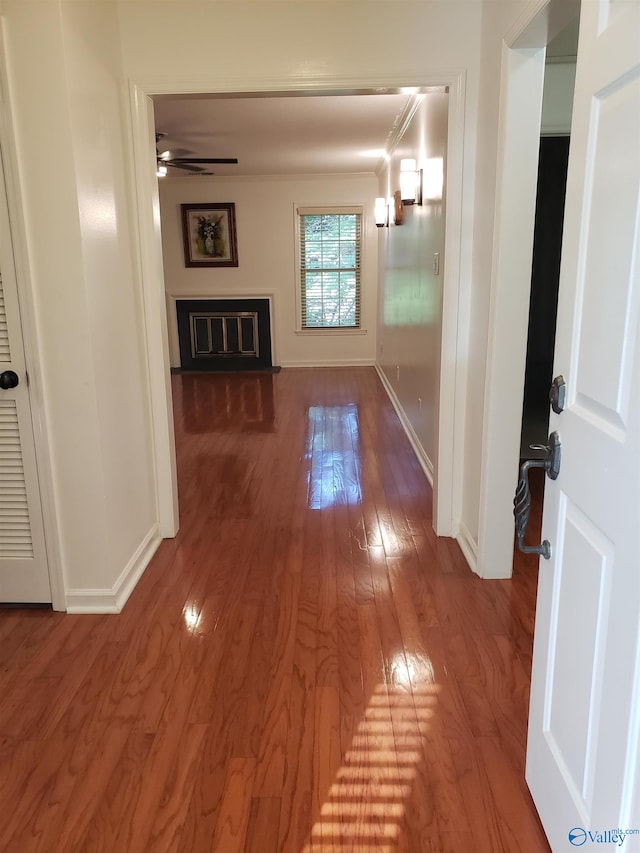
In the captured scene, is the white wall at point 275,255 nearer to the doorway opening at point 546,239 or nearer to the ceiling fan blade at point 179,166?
the ceiling fan blade at point 179,166

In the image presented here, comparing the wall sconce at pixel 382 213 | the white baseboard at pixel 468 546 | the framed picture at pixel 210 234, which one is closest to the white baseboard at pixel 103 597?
the white baseboard at pixel 468 546

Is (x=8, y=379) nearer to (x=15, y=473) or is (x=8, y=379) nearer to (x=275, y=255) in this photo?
(x=15, y=473)

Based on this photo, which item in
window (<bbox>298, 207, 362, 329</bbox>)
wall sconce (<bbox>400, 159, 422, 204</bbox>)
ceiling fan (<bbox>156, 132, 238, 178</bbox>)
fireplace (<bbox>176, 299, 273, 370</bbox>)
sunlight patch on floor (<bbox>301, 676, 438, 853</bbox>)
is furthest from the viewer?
fireplace (<bbox>176, 299, 273, 370</bbox>)

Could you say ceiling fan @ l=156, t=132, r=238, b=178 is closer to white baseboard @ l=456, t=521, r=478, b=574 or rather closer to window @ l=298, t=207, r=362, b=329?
window @ l=298, t=207, r=362, b=329

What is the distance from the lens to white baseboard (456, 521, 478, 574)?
111 inches

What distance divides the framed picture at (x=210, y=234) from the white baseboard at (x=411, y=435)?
282 cm

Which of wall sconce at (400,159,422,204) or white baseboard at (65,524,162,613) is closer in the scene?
white baseboard at (65,524,162,613)

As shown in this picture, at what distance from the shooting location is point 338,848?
145 cm

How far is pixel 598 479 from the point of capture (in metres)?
1.16

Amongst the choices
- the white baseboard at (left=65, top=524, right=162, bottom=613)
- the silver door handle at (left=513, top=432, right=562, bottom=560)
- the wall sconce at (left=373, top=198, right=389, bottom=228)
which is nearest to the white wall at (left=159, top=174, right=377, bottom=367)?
the wall sconce at (left=373, top=198, right=389, bottom=228)

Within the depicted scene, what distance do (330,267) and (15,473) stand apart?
6.40 m

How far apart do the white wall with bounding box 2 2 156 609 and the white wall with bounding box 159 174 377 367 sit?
557cm

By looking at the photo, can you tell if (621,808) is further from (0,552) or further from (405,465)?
(405,465)

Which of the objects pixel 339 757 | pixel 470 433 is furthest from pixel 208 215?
pixel 339 757
